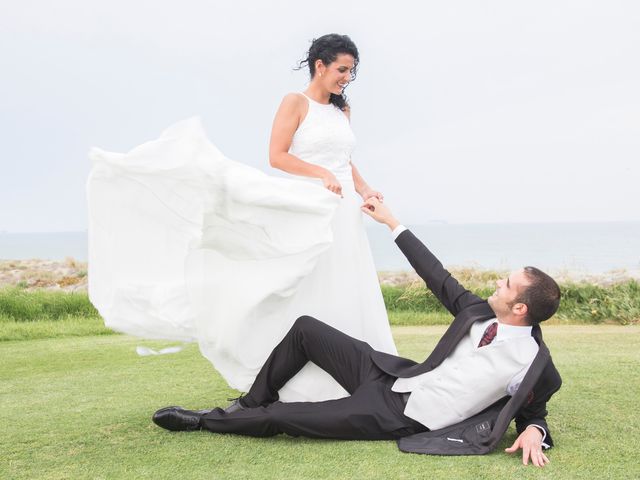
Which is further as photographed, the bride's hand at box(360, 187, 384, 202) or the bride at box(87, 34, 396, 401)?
the bride's hand at box(360, 187, 384, 202)

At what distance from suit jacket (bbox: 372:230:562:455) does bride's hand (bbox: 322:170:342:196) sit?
451 mm

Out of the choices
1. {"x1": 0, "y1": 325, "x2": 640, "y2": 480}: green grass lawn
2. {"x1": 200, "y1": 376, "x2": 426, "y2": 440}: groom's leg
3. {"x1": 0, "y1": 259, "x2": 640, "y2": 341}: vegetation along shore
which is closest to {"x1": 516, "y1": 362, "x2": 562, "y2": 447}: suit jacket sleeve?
{"x1": 0, "y1": 325, "x2": 640, "y2": 480}: green grass lawn

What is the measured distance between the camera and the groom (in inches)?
126

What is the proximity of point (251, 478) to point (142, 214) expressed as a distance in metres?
1.41

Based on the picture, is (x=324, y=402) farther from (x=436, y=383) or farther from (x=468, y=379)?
(x=468, y=379)

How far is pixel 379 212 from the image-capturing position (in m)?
3.82

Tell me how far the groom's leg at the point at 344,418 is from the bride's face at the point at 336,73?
5.39 feet

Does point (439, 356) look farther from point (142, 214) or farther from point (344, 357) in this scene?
point (142, 214)

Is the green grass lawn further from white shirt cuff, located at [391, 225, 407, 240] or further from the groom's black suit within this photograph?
white shirt cuff, located at [391, 225, 407, 240]

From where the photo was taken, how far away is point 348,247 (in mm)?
3908

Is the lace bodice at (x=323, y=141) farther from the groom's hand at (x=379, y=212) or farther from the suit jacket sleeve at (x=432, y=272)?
the suit jacket sleeve at (x=432, y=272)

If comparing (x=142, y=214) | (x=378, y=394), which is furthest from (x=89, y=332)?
(x=378, y=394)

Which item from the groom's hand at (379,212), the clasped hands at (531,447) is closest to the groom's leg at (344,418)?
the clasped hands at (531,447)

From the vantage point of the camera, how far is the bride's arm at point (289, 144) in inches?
153
